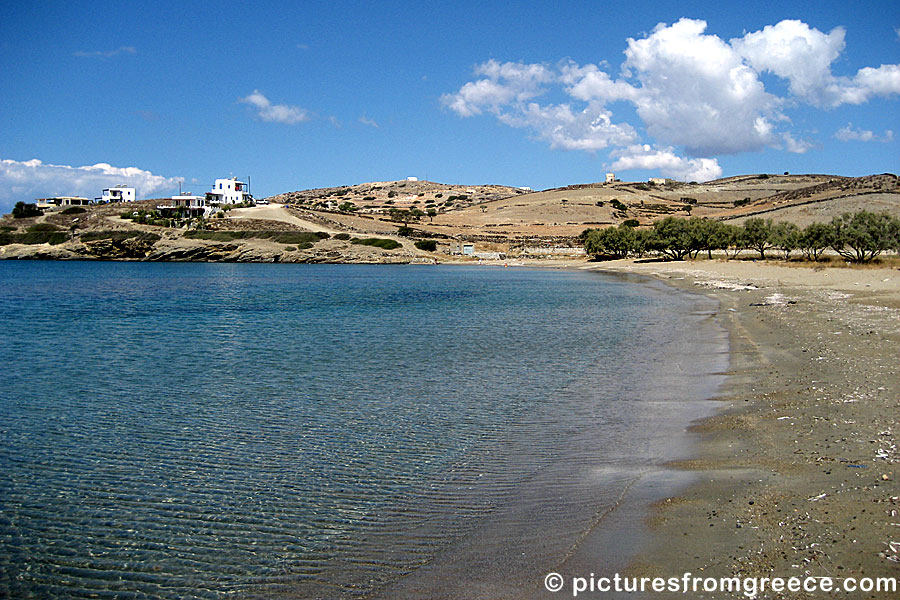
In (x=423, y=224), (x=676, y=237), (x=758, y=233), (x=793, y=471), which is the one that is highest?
(x=423, y=224)

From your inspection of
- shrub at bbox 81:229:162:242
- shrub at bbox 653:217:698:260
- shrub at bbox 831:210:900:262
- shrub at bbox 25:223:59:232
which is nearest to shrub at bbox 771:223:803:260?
shrub at bbox 831:210:900:262

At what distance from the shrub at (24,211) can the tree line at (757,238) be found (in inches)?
3954

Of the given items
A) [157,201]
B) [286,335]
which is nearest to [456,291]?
[286,335]

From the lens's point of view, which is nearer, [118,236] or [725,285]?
[725,285]

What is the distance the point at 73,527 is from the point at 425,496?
169 inches

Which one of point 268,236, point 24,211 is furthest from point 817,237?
point 24,211

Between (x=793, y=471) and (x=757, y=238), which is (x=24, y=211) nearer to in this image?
(x=757, y=238)

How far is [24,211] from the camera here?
127 meters

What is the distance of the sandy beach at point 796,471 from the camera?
21.2 feet

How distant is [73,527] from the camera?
8.30 meters

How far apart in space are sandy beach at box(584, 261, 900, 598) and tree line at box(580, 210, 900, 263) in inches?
1582

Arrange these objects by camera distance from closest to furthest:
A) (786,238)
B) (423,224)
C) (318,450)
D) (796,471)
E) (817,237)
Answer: (796,471)
(318,450)
(817,237)
(786,238)
(423,224)

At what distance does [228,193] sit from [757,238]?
389 feet

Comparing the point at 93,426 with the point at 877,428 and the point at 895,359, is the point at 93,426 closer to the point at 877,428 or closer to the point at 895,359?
the point at 877,428
